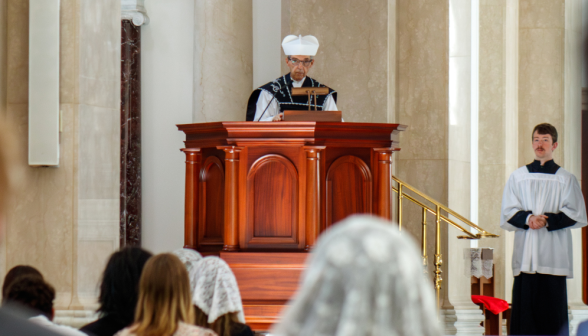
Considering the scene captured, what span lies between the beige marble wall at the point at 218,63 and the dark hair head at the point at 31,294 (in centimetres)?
508

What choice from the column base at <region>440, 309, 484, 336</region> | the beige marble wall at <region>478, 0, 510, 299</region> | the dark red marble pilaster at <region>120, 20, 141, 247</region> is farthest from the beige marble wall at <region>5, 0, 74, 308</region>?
the beige marble wall at <region>478, 0, 510, 299</region>

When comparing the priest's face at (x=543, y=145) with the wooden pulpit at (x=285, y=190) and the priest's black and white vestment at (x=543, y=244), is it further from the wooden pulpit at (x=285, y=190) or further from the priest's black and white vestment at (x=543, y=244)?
the wooden pulpit at (x=285, y=190)

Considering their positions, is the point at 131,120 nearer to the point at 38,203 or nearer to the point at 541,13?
the point at 38,203

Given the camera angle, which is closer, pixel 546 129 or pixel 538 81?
pixel 546 129

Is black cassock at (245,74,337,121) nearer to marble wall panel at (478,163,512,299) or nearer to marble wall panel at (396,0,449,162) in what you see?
marble wall panel at (396,0,449,162)

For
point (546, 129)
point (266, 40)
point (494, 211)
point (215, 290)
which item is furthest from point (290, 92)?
point (494, 211)

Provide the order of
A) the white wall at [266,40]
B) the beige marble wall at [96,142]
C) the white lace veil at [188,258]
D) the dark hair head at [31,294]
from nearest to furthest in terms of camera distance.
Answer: the dark hair head at [31,294] → the white lace veil at [188,258] → the beige marble wall at [96,142] → the white wall at [266,40]

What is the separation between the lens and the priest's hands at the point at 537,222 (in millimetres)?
6840

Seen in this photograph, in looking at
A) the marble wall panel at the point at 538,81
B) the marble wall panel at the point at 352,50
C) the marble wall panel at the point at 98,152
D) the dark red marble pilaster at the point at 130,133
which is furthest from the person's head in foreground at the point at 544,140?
the dark red marble pilaster at the point at 130,133

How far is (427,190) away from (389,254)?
756 centimetres

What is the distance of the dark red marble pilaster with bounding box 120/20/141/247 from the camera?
9.39 meters

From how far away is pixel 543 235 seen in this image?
6.93m

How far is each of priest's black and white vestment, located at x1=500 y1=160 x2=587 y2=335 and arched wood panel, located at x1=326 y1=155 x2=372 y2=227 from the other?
2266 millimetres

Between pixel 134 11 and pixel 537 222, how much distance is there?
5692mm
